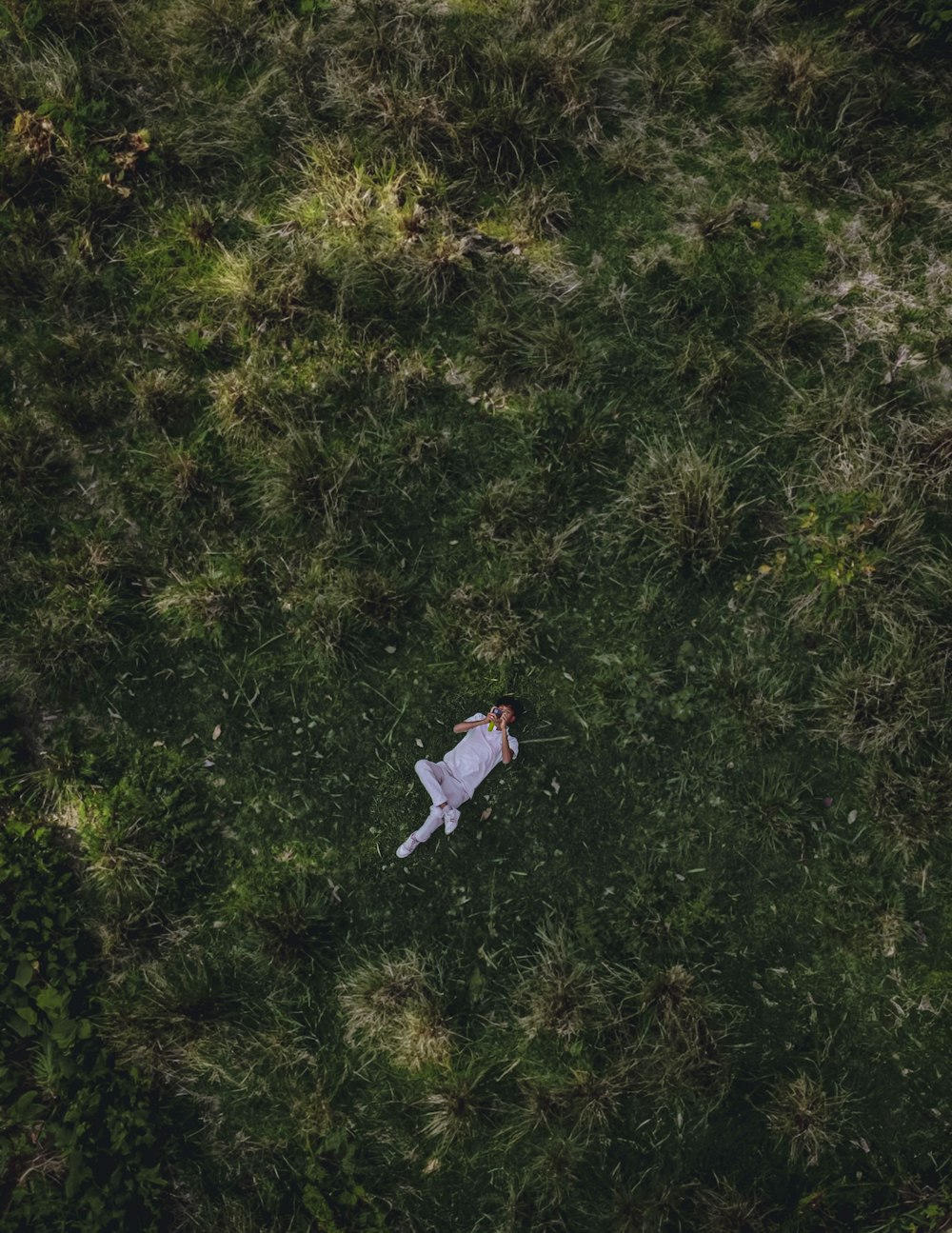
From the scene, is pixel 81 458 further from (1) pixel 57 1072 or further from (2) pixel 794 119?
(2) pixel 794 119

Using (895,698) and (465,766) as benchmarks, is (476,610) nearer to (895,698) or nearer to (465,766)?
(465,766)

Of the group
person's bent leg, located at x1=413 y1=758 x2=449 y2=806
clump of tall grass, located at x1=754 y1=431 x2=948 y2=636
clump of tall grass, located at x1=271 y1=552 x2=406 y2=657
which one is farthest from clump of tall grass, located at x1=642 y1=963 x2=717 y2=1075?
clump of tall grass, located at x1=271 y1=552 x2=406 y2=657

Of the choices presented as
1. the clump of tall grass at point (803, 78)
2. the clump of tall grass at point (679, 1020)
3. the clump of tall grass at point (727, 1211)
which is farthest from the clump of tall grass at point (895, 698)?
the clump of tall grass at point (803, 78)

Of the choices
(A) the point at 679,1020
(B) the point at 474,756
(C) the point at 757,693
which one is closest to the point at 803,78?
(C) the point at 757,693

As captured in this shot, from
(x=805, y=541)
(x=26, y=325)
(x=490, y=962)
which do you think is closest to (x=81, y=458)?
(x=26, y=325)

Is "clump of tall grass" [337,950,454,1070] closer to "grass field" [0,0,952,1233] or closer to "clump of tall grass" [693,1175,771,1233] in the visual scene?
"grass field" [0,0,952,1233]

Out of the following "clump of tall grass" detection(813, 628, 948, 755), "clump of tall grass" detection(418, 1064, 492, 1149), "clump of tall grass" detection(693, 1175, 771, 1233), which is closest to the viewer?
"clump of tall grass" detection(693, 1175, 771, 1233)

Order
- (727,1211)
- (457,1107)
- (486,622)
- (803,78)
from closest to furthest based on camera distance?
1. (727,1211)
2. (457,1107)
3. (486,622)
4. (803,78)
